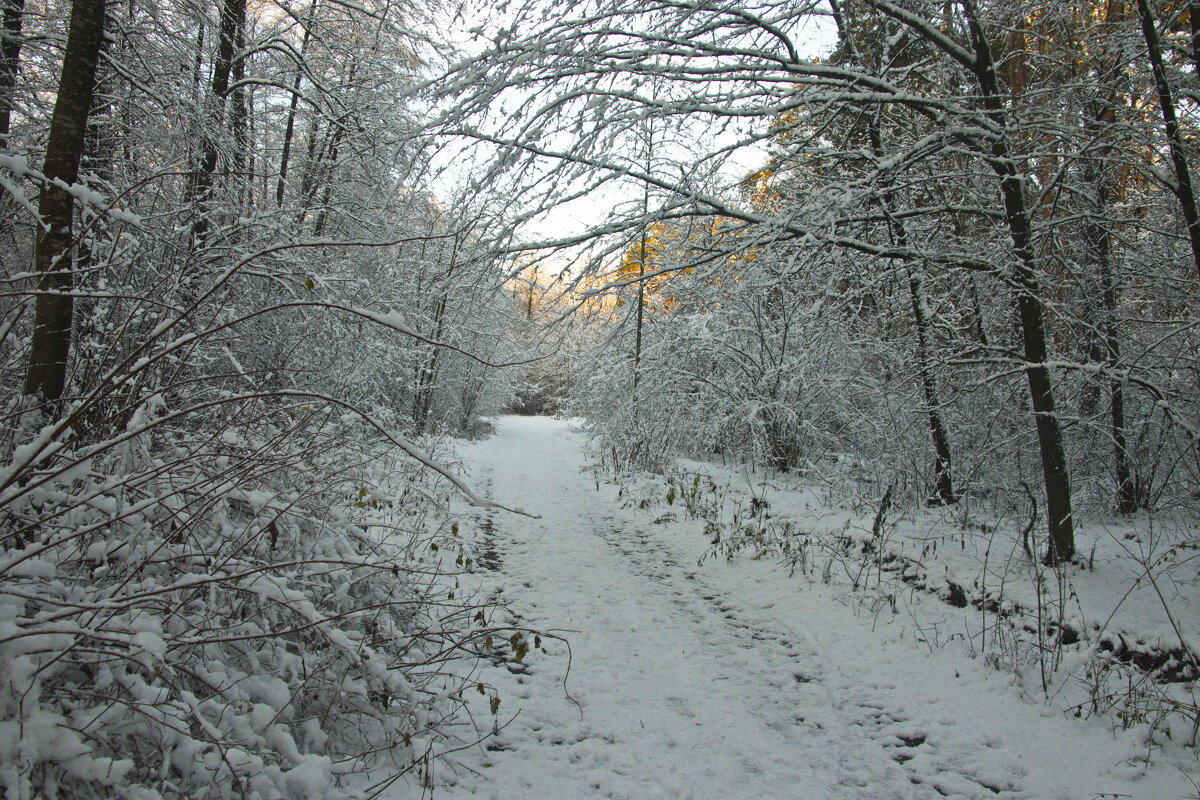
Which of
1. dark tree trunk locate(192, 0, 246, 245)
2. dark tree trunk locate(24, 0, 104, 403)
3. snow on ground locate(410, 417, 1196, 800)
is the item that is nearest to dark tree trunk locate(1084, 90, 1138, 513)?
snow on ground locate(410, 417, 1196, 800)

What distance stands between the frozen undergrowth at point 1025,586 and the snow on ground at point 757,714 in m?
0.20

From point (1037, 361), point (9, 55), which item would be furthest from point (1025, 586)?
point (9, 55)

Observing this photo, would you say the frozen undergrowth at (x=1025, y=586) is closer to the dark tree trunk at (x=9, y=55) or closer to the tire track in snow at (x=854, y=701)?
the tire track in snow at (x=854, y=701)

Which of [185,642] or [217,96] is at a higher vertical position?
[217,96]

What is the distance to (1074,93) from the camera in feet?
15.7

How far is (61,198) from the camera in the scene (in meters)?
2.86

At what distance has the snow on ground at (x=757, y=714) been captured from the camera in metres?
2.54

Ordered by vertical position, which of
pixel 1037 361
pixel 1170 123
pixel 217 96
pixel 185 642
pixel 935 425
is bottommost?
pixel 185 642

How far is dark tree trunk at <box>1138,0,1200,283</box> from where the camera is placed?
3.90 meters

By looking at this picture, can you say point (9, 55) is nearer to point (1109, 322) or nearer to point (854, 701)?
point (854, 701)

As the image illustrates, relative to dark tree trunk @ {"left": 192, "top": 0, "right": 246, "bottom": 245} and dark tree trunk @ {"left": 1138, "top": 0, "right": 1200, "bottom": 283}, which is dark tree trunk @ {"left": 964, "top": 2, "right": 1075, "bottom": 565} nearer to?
dark tree trunk @ {"left": 1138, "top": 0, "right": 1200, "bottom": 283}

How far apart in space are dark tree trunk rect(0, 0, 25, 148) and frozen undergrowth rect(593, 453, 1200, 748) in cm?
790

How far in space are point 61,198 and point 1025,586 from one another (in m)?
6.74

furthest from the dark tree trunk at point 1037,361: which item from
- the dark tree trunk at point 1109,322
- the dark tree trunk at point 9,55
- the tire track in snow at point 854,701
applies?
the dark tree trunk at point 9,55
